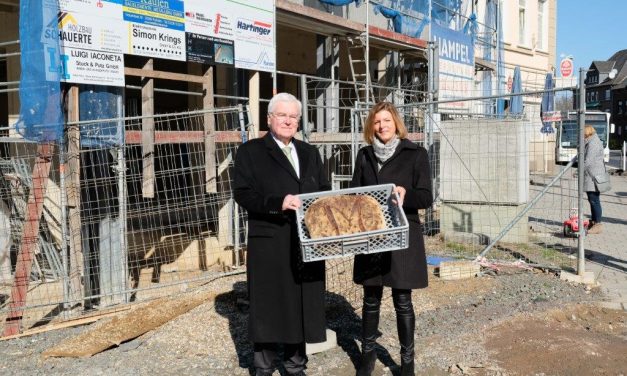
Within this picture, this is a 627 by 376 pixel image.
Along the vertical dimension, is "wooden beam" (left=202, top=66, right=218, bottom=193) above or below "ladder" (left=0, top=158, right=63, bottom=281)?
above

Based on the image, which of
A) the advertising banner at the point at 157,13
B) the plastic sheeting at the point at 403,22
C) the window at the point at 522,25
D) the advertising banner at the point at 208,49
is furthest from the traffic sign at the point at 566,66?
Answer: the advertising banner at the point at 157,13

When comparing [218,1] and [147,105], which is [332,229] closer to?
[147,105]

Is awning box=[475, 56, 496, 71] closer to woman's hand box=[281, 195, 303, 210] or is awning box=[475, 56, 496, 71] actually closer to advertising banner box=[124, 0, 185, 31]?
advertising banner box=[124, 0, 185, 31]

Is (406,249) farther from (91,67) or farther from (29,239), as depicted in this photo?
(91,67)

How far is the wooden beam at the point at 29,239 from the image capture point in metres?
5.65

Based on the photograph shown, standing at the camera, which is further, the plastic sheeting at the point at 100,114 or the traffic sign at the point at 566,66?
the traffic sign at the point at 566,66

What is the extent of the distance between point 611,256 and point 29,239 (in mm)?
7633

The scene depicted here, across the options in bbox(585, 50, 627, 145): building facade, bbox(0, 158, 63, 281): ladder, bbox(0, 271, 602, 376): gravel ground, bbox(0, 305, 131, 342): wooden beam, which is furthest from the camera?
bbox(585, 50, 627, 145): building facade

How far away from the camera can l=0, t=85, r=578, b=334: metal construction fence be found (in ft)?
20.3

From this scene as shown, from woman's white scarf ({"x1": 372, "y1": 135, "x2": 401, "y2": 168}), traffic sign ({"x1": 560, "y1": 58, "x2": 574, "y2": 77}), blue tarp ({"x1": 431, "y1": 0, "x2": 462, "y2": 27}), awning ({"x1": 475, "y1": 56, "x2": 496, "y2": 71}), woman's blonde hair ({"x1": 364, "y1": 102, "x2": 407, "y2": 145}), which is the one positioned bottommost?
woman's white scarf ({"x1": 372, "y1": 135, "x2": 401, "y2": 168})

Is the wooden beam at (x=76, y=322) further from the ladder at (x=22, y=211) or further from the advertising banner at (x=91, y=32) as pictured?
the advertising banner at (x=91, y=32)

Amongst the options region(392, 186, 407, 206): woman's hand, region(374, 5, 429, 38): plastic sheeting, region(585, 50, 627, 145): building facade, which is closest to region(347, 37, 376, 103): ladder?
region(374, 5, 429, 38): plastic sheeting

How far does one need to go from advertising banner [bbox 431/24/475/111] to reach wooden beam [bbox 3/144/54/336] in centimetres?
909

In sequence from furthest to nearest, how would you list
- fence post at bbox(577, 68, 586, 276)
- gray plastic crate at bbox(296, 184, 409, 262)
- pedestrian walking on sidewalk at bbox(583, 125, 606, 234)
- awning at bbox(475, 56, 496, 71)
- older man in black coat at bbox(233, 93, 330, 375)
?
awning at bbox(475, 56, 496, 71)
pedestrian walking on sidewalk at bbox(583, 125, 606, 234)
fence post at bbox(577, 68, 586, 276)
older man in black coat at bbox(233, 93, 330, 375)
gray plastic crate at bbox(296, 184, 409, 262)
